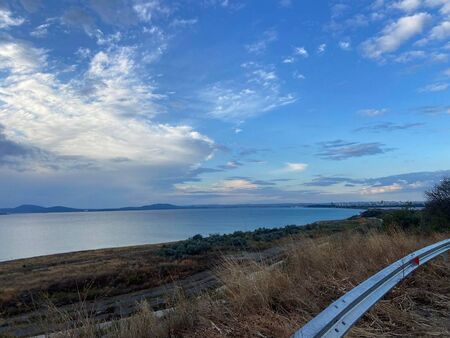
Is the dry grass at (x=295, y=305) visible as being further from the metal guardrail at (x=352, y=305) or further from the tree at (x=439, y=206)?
the tree at (x=439, y=206)

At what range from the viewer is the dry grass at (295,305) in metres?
4.64

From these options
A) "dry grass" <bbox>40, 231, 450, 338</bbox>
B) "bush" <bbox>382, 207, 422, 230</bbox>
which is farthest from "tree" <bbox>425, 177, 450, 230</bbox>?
"dry grass" <bbox>40, 231, 450, 338</bbox>

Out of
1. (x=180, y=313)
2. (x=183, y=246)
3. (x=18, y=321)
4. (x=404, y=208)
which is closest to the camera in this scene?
(x=180, y=313)

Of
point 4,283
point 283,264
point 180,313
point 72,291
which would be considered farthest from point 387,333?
point 4,283

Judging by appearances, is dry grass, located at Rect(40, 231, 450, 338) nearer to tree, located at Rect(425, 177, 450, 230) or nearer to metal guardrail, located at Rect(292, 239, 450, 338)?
metal guardrail, located at Rect(292, 239, 450, 338)

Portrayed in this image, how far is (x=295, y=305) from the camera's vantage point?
5691mm

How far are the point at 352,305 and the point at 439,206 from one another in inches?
916

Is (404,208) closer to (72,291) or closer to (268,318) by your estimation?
(72,291)

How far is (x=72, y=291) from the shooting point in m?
21.8

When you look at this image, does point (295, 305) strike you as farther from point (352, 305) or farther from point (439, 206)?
point (439, 206)

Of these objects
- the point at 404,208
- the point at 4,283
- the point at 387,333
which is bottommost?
the point at 4,283

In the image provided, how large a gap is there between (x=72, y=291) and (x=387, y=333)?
65.8ft

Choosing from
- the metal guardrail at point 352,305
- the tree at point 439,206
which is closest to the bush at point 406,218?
the tree at point 439,206

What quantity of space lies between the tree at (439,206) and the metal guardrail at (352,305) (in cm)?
1767
